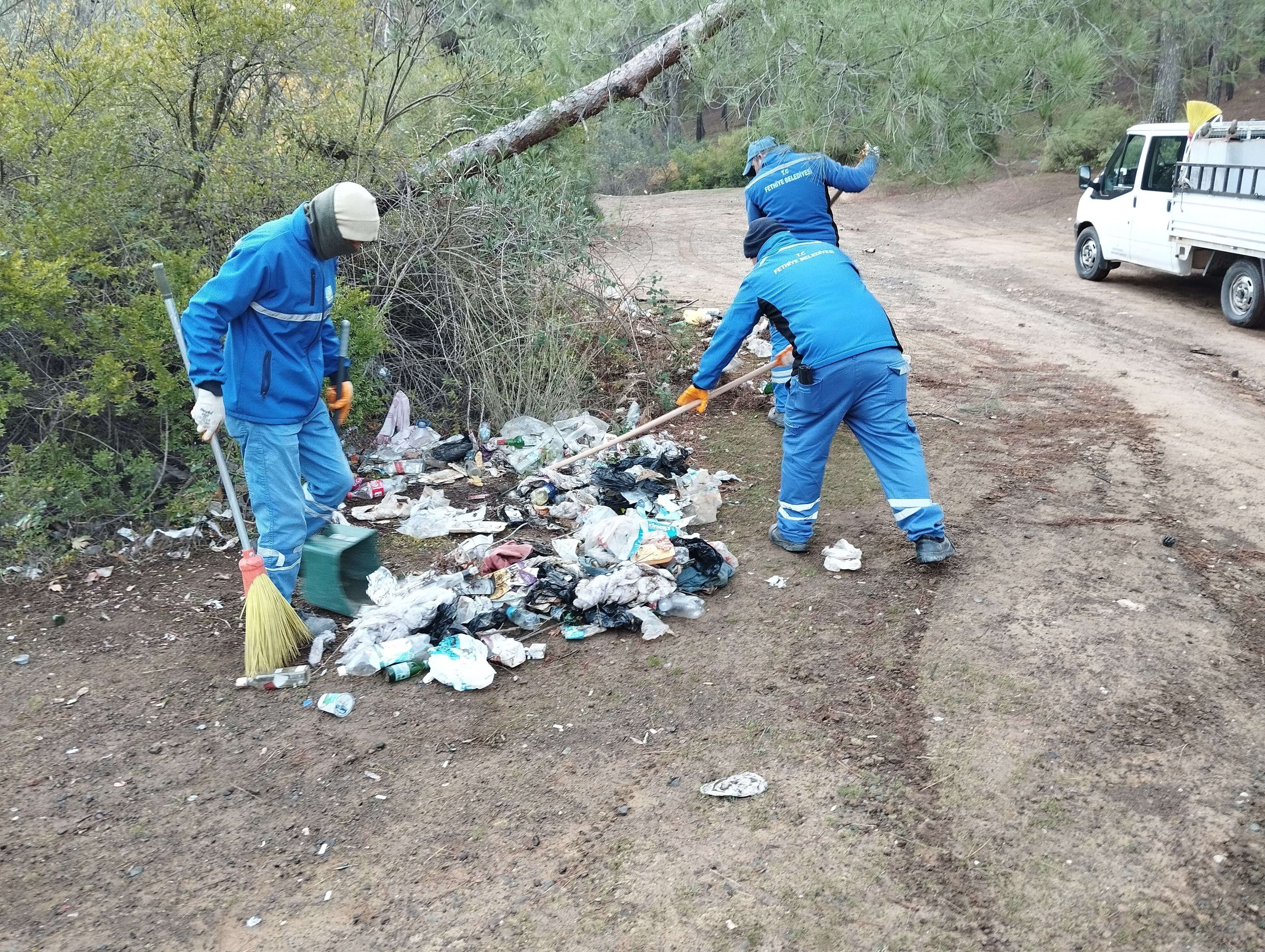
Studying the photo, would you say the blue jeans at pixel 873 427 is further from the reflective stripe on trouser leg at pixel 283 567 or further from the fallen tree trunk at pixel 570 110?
the fallen tree trunk at pixel 570 110

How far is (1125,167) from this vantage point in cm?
1030

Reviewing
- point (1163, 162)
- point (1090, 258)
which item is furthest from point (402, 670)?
point (1090, 258)

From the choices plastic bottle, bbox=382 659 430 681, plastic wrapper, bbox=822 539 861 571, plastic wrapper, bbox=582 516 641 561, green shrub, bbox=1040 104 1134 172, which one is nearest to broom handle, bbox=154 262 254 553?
plastic bottle, bbox=382 659 430 681

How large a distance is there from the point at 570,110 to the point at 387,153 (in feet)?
5.11

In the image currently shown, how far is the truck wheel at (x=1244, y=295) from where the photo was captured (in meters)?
8.66

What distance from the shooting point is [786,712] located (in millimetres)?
3564

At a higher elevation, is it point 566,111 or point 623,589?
point 566,111

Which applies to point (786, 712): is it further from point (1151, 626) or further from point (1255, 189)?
point (1255, 189)

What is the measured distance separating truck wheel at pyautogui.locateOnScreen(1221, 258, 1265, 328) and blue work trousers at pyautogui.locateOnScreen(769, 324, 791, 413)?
16.2 ft

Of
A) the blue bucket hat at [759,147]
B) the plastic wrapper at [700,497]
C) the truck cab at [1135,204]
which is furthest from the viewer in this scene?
the truck cab at [1135,204]

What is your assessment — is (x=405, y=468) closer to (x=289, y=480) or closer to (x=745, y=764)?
(x=289, y=480)

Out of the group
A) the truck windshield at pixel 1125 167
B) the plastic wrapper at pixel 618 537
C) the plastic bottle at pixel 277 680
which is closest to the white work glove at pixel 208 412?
the plastic bottle at pixel 277 680

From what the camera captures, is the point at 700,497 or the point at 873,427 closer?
the point at 873,427

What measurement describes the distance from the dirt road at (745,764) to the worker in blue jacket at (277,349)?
0.70m
